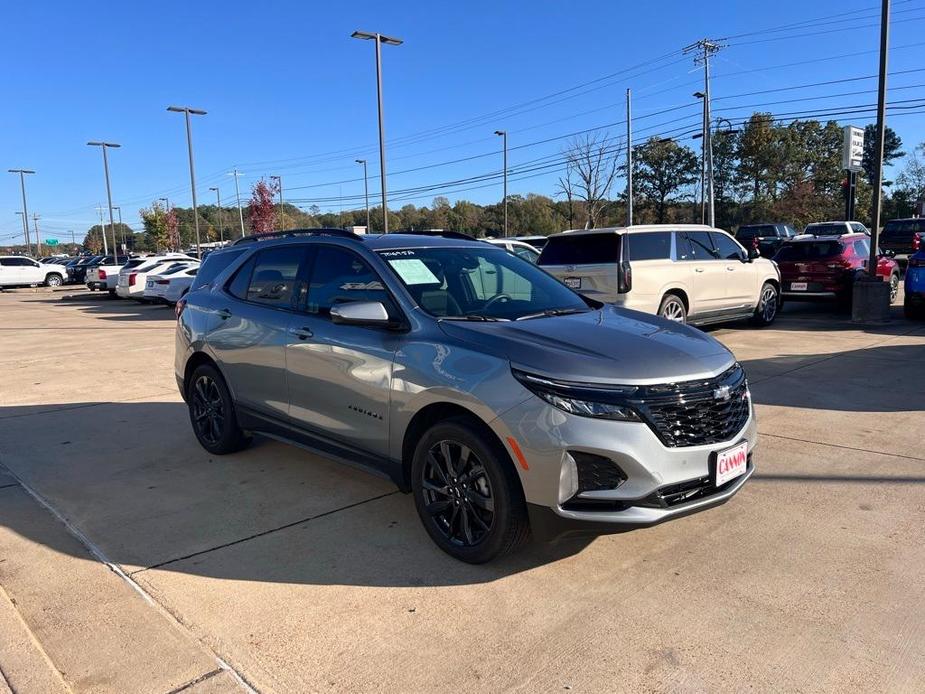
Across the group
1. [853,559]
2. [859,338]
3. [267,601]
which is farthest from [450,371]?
[859,338]

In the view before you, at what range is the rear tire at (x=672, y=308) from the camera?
34.2ft

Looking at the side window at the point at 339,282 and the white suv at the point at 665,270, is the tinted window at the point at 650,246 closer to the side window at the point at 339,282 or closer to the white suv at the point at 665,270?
the white suv at the point at 665,270

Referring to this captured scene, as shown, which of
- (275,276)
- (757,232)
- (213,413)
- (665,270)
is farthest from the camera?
(757,232)

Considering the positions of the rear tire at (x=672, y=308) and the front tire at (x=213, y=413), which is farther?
the rear tire at (x=672, y=308)

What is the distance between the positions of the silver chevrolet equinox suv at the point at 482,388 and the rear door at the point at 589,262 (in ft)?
16.9

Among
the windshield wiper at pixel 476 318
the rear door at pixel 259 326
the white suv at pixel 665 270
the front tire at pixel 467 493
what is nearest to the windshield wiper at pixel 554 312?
the windshield wiper at pixel 476 318

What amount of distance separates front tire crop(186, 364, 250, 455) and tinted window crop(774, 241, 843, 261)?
12.0 m

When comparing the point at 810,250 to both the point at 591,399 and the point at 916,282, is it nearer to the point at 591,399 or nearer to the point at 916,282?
the point at 916,282

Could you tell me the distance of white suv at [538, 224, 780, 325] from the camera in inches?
392

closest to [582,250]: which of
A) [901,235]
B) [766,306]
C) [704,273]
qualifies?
[704,273]

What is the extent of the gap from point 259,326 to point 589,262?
633cm

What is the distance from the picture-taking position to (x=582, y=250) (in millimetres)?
10344

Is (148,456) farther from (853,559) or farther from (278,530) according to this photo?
(853,559)

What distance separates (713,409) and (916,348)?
7.99 m
